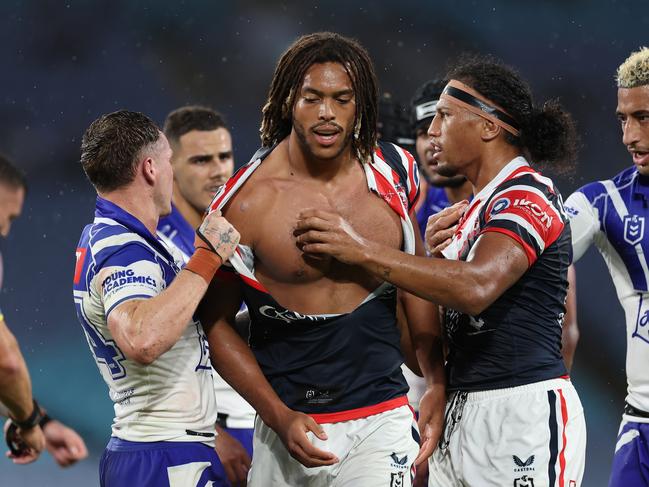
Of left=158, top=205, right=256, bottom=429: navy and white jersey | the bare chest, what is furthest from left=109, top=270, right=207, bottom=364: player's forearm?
left=158, top=205, right=256, bottom=429: navy and white jersey

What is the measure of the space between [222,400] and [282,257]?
1.72 metres

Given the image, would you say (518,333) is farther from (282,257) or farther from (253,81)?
(253,81)

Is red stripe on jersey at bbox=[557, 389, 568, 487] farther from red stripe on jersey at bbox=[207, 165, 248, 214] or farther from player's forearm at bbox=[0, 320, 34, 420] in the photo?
player's forearm at bbox=[0, 320, 34, 420]

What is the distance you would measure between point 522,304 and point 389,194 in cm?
56

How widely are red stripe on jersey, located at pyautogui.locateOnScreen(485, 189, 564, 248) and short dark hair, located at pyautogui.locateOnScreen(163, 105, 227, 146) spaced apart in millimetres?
2608

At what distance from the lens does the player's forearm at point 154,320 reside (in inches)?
99.7

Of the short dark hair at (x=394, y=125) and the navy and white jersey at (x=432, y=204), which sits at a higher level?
the short dark hair at (x=394, y=125)

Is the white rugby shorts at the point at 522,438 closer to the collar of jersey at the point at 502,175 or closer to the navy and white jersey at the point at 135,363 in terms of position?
the collar of jersey at the point at 502,175

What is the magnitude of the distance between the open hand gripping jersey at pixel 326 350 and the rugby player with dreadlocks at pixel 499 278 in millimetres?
207

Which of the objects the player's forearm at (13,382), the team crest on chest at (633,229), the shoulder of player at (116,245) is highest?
the team crest on chest at (633,229)

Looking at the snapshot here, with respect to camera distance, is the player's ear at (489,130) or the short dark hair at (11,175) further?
the short dark hair at (11,175)

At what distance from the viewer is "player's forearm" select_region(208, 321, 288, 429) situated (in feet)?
9.02

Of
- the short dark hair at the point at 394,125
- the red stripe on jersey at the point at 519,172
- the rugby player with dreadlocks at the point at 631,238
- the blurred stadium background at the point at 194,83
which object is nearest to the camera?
the red stripe on jersey at the point at 519,172

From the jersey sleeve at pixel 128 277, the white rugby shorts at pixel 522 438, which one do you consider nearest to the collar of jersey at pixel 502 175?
the white rugby shorts at pixel 522 438
